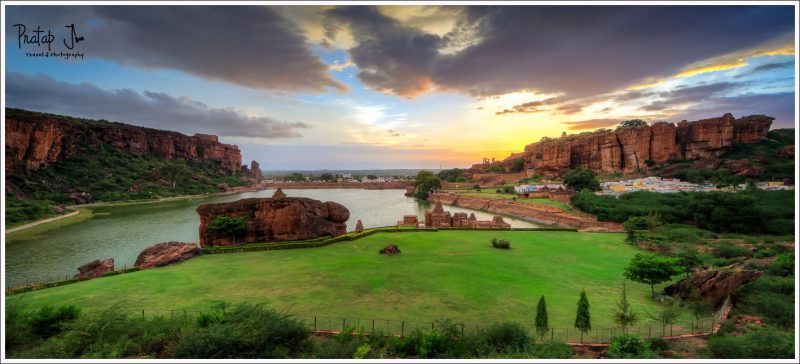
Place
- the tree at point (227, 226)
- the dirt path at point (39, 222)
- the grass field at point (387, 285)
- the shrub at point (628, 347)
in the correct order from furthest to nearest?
the dirt path at point (39, 222)
the tree at point (227, 226)
the grass field at point (387, 285)
the shrub at point (628, 347)

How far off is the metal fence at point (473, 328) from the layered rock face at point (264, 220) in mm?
15117

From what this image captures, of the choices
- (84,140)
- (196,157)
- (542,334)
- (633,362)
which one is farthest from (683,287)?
(196,157)

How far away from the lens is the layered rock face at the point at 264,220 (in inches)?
1168

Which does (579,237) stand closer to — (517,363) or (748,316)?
(748,316)

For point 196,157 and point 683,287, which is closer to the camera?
point 683,287

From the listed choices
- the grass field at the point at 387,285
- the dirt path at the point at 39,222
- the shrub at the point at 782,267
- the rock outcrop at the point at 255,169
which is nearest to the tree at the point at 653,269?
the grass field at the point at 387,285

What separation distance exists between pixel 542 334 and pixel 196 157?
153447 millimetres

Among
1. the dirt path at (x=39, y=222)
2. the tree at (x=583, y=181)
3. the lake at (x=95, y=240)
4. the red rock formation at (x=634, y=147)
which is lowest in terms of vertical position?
the lake at (x=95, y=240)

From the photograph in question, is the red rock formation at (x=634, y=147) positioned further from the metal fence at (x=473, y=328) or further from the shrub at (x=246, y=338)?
the shrub at (x=246, y=338)

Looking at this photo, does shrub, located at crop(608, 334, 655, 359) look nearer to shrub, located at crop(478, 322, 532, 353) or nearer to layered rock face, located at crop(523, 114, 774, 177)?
shrub, located at crop(478, 322, 532, 353)

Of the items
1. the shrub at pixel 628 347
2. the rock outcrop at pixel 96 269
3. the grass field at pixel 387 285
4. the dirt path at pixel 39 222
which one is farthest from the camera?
the dirt path at pixel 39 222

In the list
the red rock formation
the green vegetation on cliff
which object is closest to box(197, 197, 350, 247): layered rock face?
the green vegetation on cliff

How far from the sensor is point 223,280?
19.8 metres

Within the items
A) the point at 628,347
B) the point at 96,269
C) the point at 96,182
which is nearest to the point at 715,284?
the point at 628,347
